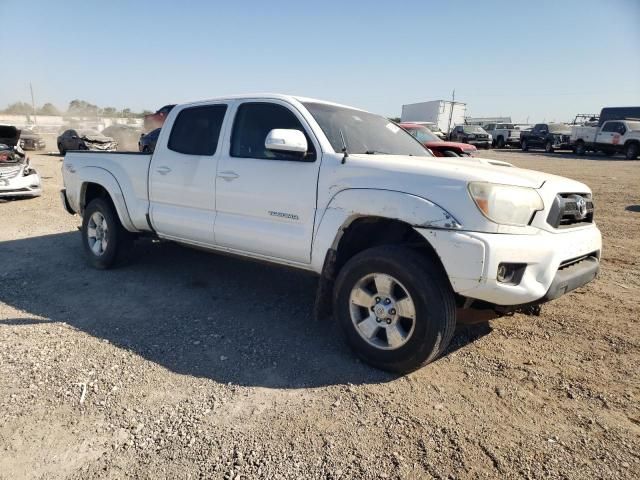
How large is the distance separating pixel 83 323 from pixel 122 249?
151 cm

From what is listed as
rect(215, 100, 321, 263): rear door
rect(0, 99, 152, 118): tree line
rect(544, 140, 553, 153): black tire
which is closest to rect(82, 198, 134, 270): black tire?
rect(215, 100, 321, 263): rear door

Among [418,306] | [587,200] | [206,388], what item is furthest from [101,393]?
[587,200]

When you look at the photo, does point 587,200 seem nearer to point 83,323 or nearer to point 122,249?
point 83,323

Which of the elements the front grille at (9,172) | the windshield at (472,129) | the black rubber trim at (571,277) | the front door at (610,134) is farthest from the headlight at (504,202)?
the windshield at (472,129)

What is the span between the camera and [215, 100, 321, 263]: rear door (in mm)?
3594

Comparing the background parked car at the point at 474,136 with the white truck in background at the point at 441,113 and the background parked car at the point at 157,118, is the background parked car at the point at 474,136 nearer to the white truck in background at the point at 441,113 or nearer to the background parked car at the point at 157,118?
the white truck in background at the point at 441,113

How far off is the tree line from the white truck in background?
35664 mm

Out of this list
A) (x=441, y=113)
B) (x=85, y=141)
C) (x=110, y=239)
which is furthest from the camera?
(x=441, y=113)

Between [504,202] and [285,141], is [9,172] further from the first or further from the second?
[504,202]

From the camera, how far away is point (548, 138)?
29.4m

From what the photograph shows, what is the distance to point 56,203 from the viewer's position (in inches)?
399

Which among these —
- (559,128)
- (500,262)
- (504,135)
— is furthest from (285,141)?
(504,135)

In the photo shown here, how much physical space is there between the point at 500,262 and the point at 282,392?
159 centimetres

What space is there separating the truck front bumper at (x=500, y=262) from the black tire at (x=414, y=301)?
5.6 inches
